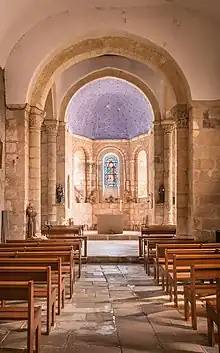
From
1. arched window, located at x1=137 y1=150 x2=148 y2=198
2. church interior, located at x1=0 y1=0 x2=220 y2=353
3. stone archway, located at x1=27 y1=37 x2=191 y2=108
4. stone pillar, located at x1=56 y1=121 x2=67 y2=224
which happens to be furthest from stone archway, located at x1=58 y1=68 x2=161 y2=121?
arched window, located at x1=137 y1=150 x2=148 y2=198

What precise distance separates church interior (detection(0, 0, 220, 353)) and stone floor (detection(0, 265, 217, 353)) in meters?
0.03

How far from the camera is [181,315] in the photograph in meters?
6.39

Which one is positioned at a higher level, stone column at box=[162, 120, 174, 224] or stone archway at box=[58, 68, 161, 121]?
stone archway at box=[58, 68, 161, 121]

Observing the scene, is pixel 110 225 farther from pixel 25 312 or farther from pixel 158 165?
pixel 25 312

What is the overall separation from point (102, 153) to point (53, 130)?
24.2 feet

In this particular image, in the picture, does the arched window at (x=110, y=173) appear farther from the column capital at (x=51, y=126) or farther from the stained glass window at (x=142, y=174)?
the column capital at (x=51, y=126)

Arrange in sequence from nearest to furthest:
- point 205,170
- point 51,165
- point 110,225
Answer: point 205,170
point 51,165
point 110,225

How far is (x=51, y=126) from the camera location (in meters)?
18.1

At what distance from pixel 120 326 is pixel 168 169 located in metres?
13.3

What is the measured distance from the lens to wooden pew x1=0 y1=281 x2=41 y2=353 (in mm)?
4203

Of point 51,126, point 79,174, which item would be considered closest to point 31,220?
point 51,126

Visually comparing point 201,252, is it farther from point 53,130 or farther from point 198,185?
point 53,130

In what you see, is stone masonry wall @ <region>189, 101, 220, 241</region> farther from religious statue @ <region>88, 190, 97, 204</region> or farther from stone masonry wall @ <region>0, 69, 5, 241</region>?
religious statue @ <region>88, 190, 97, 204</region>

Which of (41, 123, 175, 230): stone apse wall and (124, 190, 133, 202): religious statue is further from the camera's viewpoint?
(124, 190, 133, 202): religious statue
